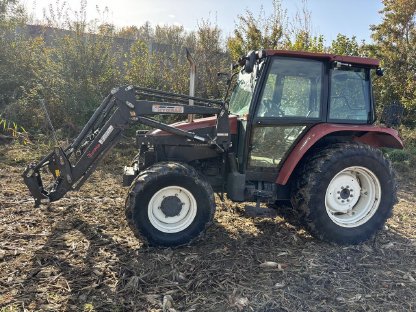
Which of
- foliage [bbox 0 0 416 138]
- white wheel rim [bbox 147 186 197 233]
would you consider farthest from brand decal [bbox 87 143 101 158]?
foliage [bbox 0 0 416 138]

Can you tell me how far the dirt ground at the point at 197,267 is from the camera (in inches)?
122

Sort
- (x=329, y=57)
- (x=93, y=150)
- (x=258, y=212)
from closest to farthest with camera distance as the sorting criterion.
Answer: (x=93, y=150) < (x=329, y=57) < (x=258, y=212)

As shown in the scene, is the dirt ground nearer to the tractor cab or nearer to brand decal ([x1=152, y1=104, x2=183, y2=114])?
the tractor cab

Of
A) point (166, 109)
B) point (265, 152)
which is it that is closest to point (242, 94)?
point (265, 152)

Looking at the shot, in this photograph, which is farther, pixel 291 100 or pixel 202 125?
pixel 202 125

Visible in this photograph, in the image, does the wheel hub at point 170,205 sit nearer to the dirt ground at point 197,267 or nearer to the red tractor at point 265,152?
the red tractor at point 265,152

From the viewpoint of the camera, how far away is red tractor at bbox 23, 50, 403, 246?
13.2ft

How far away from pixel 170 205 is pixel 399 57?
9.64 meters

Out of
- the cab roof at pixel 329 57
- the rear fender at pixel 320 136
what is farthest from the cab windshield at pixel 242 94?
the rear fender at pixel 320 136

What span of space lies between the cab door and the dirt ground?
1135 millimetres

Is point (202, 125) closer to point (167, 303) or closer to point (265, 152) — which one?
point (265, 152)

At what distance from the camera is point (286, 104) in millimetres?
4336

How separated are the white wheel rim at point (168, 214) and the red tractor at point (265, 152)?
11 millimetres

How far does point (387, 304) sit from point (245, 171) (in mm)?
1958
